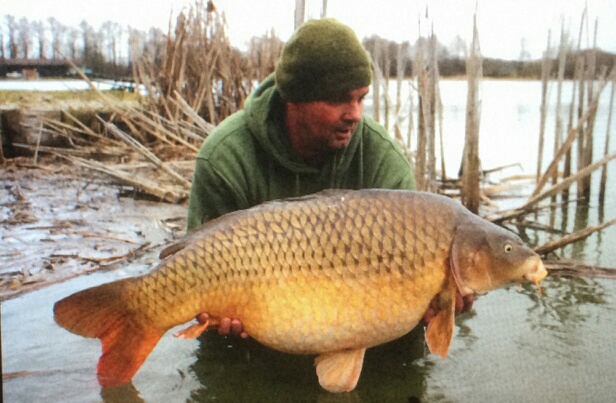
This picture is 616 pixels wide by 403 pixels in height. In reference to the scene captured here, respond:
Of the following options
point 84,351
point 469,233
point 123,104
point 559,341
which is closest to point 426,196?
point 469,233

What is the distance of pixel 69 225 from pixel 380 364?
2.33m

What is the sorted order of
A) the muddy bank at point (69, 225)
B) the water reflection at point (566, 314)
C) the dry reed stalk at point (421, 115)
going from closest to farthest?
1. the water reflection at point (566, 314)
2. the muddy bank at point (69, 225)
3. the dry reed stalk at point (421, 115)

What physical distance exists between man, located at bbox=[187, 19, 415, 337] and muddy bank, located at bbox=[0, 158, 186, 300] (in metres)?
1.07

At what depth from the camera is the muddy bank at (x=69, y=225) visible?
3008 millimetres

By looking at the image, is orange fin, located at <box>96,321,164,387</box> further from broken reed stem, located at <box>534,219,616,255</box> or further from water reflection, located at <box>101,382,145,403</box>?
broken reed stem, located at <box>534,219,616,255</box>

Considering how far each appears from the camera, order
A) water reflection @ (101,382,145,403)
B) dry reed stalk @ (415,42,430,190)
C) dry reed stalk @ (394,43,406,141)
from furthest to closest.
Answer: dry reed stalk @ (394,43,406,141) → dry reed stalk @ (415,42,430,190) → water reflection @ (101,382,145,403)

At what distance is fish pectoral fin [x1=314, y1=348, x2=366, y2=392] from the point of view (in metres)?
1.67

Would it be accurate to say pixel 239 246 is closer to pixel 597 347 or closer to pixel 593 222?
pixel 597 347

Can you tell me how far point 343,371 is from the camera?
1672 mm

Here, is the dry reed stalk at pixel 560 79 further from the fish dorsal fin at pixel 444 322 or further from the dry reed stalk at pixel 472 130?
the fish dorsal fin at pixel 444 322

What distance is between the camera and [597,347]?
240cm

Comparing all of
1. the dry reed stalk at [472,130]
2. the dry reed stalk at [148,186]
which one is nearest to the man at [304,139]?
the dry reed stalk at [472,130]

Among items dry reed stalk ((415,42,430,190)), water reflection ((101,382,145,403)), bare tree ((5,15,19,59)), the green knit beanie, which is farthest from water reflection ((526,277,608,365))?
bare tree ((5,15,19,59))

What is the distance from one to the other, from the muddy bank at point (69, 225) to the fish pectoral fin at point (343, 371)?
157 centimetres
